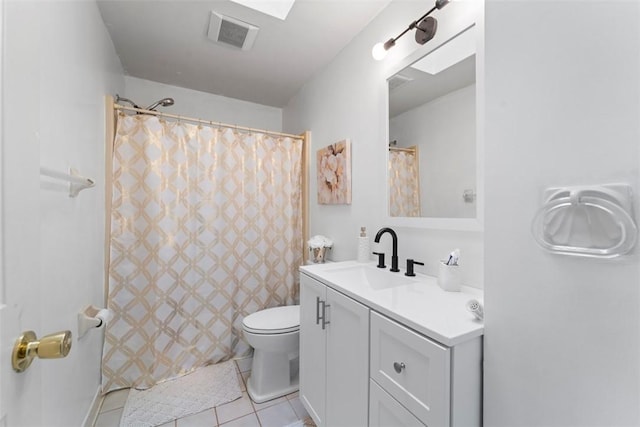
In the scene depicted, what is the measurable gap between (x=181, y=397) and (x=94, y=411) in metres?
0.46

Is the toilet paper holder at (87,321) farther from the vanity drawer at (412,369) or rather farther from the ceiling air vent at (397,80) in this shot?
the ceiling air vent at (397,80)

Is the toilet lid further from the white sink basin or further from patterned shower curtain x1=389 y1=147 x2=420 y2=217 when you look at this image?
patterned shower curtain x1=389 y1=147 x2=420 y2=217

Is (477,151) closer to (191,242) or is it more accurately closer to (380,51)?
(380,51)

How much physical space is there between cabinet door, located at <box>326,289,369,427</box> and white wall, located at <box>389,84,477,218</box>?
650 mm

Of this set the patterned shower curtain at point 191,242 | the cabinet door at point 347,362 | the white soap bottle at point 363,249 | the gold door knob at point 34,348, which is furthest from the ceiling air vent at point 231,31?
the gold door knob at point 34,348

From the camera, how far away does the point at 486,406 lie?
0.72 m

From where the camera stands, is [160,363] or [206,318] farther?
[206,318]

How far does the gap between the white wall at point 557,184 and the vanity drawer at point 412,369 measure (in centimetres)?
13

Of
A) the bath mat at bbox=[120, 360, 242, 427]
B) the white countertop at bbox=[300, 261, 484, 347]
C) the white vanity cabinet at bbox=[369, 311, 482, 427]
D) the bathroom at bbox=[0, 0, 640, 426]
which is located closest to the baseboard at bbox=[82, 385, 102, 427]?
the bath mat at bbox=[120, 360, 242, 427]

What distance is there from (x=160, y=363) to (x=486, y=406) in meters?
2.04

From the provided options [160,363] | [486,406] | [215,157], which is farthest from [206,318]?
[486,406]

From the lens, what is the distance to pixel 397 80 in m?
1.52

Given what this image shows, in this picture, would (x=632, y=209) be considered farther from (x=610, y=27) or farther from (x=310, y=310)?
(x=310, y=310)

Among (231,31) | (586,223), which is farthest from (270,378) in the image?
(231,31)
